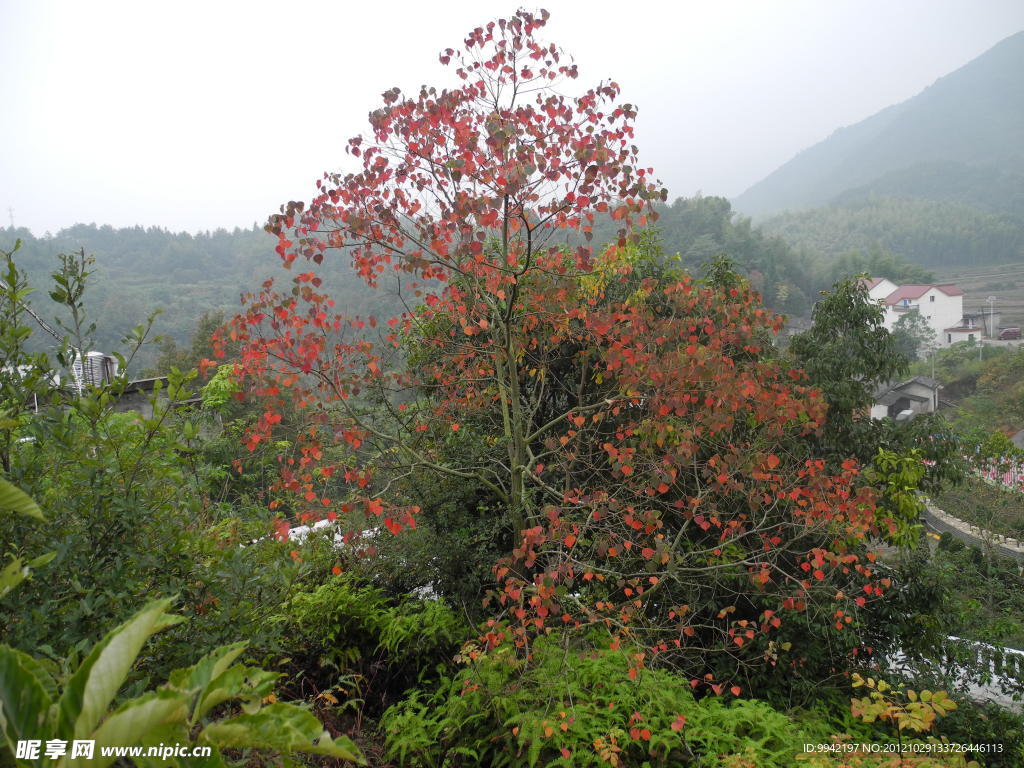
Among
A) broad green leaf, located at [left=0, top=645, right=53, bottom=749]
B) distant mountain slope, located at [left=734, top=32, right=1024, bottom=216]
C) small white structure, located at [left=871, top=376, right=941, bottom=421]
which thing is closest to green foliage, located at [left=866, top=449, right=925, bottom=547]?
broad green leaf, located at [left=0, top=645, right=53, bottom=749]

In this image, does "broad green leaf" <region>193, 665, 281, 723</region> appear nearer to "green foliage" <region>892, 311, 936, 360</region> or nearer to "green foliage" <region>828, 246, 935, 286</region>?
"green foliage" <region>892, 311, 936, 360</region>

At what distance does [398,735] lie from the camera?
3.08m

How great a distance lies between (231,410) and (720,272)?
1144 centimetres

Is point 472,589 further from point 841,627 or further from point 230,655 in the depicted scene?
point 230,655

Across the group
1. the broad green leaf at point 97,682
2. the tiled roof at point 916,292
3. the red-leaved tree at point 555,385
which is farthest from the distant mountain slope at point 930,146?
the broad green leaf at point 97,682

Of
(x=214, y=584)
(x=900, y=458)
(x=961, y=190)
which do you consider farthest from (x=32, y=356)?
(x=961, y=190)

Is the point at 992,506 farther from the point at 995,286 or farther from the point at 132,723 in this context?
the point at 995,286

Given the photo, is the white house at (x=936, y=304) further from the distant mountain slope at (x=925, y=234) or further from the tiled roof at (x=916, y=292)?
the distant mountain slope at (x=925, y=234)

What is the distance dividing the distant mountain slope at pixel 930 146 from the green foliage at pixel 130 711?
336 feet

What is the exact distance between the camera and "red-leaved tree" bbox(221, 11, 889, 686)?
3434mm

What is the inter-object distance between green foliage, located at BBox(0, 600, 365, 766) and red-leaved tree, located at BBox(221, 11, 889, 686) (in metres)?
1.92

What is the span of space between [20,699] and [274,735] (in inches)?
17.0

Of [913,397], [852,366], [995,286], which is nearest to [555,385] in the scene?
[852,366]

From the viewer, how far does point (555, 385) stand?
5.64 m
